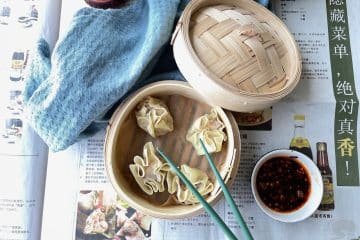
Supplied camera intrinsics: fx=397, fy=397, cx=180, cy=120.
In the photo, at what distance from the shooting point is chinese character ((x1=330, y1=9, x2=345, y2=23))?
0.72 m

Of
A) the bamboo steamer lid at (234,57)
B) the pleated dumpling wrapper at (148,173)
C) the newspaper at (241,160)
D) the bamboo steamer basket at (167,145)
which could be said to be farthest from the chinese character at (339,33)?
the pleated dumpling wrapper at (148,173)

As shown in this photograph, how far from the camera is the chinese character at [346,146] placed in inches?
26.1

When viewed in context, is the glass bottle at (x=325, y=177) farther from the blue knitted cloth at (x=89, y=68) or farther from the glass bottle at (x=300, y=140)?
the blue knitted cloth at (x=89, y=68)

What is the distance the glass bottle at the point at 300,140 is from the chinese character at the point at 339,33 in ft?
0.55

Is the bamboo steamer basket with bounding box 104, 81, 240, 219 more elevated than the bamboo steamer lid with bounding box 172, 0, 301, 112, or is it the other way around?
the bamboo steamer lid with bounding box 172, 0, 301, 112

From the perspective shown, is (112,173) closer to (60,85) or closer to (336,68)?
(60,85)

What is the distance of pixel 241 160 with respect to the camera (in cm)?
65

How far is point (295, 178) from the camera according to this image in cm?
62

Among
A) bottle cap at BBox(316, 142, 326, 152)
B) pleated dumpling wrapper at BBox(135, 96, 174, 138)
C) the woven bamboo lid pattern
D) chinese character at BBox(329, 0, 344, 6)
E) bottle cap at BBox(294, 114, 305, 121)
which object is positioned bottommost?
bottle cap at BBox(316, 142, 326, 152)

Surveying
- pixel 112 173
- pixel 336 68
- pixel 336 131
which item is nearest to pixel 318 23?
pixel 336 68

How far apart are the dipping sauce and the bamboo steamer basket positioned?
6cm

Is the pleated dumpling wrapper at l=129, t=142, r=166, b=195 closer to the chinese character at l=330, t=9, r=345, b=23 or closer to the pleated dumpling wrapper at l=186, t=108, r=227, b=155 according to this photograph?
the pleated dumpling wrapper at l=186, t=108, r=227, b=155

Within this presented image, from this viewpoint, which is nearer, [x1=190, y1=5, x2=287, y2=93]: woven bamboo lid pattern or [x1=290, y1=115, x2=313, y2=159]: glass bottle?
[x1=190, y1=5, x2=287, y2=93]: woven bamboo lid pattern

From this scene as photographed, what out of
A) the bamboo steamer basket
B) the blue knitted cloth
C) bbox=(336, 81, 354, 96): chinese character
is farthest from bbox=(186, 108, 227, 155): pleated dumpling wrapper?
bbox=(336, 81, 354, 96): chinese character
